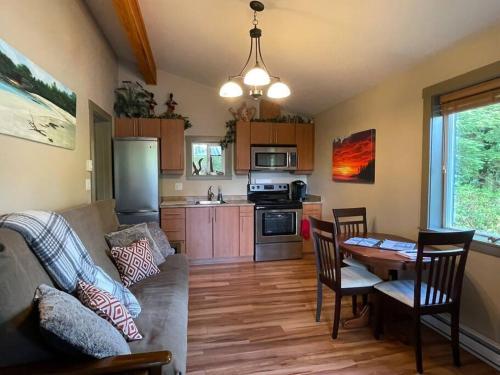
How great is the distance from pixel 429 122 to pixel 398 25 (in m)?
0.84

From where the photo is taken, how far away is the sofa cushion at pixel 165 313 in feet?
4.54

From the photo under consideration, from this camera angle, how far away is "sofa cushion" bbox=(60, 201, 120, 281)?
1921 millimetres

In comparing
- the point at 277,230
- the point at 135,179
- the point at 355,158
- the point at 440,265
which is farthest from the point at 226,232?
the point at 440,265

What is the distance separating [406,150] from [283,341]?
2.03 meters

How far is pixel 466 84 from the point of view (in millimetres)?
2158

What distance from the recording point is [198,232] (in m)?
4.11

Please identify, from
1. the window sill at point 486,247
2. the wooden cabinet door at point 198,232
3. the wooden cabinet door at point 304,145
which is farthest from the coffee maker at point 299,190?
the window sill at point 486,247

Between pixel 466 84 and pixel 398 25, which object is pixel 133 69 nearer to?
pixel 398 25

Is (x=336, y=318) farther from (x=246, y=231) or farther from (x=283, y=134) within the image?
(x=283, y=134)

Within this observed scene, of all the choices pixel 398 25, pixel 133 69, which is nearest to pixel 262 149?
pixel 133 69

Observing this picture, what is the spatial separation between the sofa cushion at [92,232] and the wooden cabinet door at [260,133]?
2.68 metres

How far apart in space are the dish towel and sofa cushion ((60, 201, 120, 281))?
2.84m

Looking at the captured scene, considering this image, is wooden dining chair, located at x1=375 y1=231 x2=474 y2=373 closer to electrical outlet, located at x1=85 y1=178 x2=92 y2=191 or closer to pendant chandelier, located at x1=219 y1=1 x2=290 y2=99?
pendant chandelier, located at x1=219 y1=1 x2=290 y2=99

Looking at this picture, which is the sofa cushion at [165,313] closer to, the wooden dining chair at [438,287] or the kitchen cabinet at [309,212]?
the wooden dining chair at [438,287]
